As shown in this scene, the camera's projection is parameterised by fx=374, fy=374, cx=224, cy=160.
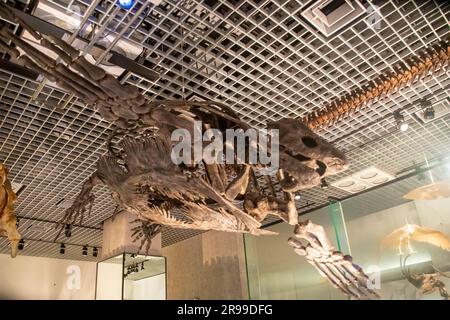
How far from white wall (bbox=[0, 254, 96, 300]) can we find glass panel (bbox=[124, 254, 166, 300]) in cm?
302

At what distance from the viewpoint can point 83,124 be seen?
3.43m

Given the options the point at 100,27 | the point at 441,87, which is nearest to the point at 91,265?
the point at 100,27

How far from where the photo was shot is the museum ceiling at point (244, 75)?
243cm

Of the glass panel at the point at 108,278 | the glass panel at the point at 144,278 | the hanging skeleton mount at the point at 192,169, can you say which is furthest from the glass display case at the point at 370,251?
the glass panel at the point at 108,278

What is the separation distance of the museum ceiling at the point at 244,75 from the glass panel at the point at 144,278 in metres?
1.29

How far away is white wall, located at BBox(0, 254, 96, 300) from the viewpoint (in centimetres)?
670

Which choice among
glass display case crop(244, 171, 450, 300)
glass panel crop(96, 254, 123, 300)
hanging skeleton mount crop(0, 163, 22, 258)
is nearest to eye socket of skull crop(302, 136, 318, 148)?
glass display case crop(244, 171, 450, 300)

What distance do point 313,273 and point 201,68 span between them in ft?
7.90

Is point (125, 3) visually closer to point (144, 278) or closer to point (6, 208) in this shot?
point (6, 208)

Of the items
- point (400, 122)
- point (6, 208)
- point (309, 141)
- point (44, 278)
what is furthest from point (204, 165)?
point (44, 278)

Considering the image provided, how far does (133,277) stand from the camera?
4.85 metres

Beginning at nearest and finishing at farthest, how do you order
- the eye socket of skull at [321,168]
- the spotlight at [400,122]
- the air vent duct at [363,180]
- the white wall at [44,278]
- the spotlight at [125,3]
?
the spotlight at [125,3], the eye socket of skull at [321,168], the spotlight at [400,122], the air vent duct at [363,180], the white wall at [44,278]

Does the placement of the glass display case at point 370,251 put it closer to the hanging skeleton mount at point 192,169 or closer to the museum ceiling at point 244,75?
the museum ceiling at point 244,75
